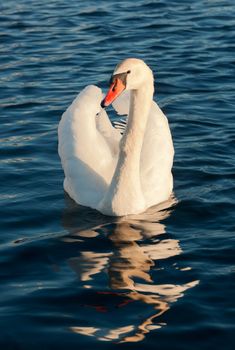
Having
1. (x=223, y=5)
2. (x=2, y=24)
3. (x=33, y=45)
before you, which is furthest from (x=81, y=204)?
(x=223, y=5)

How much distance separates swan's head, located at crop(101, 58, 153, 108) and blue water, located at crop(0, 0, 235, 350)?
1.49 m

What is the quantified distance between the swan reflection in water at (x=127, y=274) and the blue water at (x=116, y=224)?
2 centimetres

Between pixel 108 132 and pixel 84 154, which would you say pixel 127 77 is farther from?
pixel 108 132

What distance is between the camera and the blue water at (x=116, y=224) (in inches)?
324

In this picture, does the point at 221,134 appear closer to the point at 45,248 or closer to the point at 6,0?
the point at 45,248

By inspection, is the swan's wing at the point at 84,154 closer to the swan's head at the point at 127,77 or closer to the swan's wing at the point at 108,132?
the swan's wing at the point at 108,132

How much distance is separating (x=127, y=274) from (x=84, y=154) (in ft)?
8.06

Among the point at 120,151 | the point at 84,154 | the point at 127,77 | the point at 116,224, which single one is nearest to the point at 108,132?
the point at 84,154

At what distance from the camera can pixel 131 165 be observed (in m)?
10.7

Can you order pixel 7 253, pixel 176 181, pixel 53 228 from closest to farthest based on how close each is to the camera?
1. pixel 7 253
2. pixel 53 228
3. pixel 176 181

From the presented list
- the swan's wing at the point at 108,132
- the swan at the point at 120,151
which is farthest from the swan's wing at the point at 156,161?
the swan's wing at the point at 108,132

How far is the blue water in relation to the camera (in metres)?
8.23

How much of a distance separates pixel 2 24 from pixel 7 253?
11.4 meters

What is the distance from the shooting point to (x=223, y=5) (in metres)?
21.5
